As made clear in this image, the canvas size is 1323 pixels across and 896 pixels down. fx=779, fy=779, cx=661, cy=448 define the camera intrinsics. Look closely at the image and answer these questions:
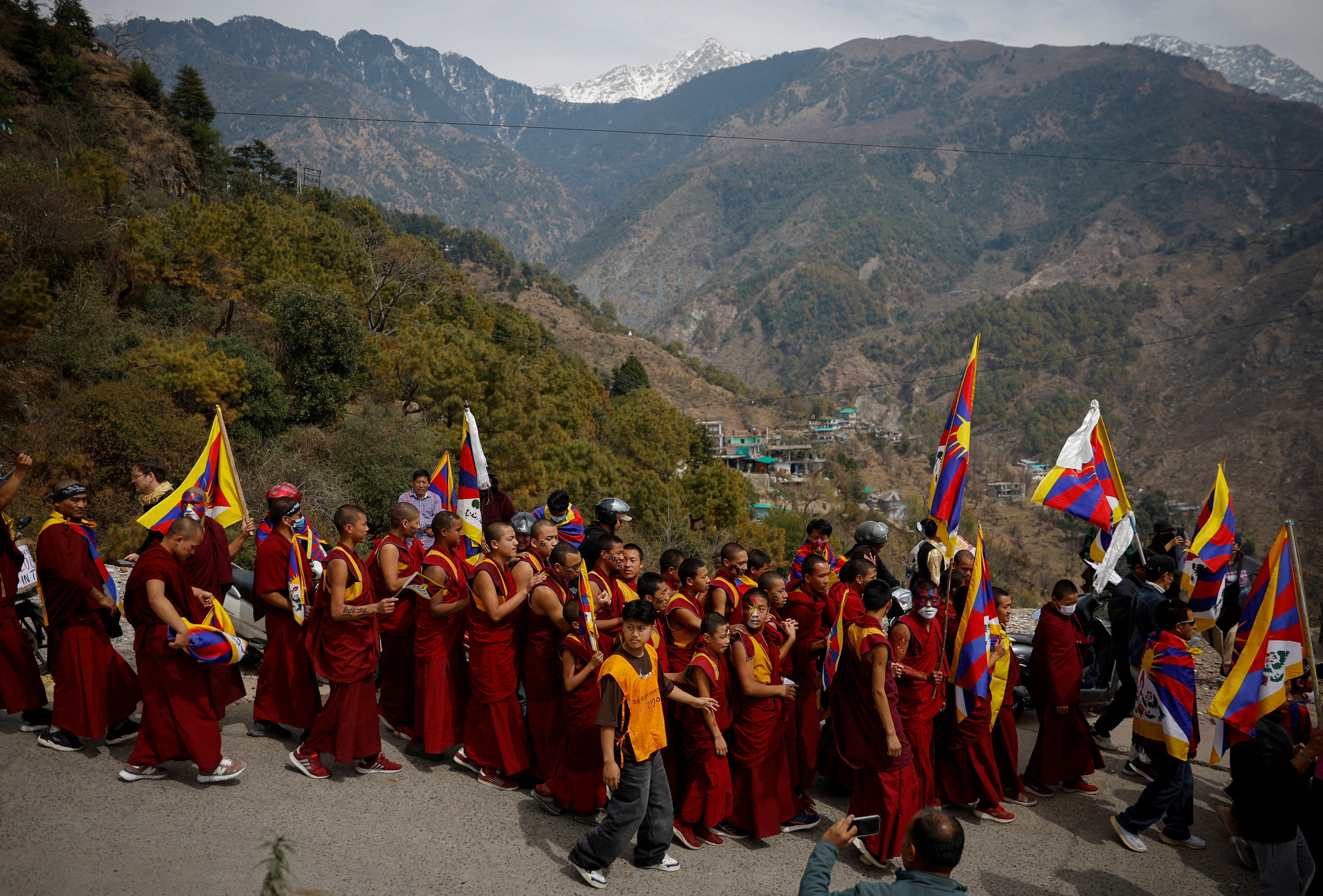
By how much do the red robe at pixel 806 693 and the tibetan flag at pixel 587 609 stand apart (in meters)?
1.47

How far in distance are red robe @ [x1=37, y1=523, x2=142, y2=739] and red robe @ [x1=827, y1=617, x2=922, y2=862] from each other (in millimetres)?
4698

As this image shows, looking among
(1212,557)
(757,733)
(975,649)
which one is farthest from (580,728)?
(1212,557)

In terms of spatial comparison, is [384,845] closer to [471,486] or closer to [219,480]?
[471,486]

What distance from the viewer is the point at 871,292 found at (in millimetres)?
163250

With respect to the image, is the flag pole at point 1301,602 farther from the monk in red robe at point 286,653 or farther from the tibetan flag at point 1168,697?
the monk in red robe at point 286,653

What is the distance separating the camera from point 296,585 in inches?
211

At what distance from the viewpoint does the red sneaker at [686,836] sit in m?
4.73

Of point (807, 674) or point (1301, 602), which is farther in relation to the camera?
point (807, 674)

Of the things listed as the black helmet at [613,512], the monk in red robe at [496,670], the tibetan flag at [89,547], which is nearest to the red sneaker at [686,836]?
the monk in red robe at [496,670]

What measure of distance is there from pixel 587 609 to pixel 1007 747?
3.32 metres

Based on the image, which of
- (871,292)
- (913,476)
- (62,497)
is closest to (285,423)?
(62,497)

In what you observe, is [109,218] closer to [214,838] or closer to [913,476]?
[214,838]

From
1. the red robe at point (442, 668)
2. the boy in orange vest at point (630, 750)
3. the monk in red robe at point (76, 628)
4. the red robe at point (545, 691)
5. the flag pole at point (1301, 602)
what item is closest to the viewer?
the boy in orange vest at point (630, 750)

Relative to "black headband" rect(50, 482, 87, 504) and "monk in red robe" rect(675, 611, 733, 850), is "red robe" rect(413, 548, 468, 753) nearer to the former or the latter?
"monk in red robe" rect(675, 611, 733, 850)
